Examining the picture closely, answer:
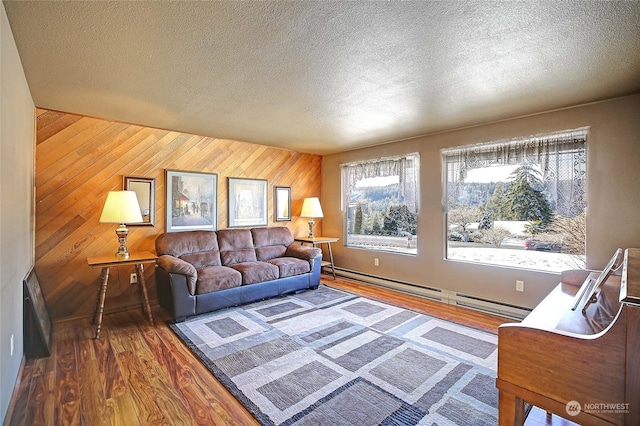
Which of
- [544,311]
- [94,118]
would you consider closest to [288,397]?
[544,311]

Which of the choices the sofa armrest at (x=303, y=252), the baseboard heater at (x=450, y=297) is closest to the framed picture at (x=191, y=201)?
the sofa armrest at (x=303, y=252)

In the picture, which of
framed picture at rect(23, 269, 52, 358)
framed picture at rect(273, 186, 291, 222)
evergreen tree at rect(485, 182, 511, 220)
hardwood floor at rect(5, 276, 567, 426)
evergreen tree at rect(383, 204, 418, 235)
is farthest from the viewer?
framed picture at rect(273, 186, 291, 222)

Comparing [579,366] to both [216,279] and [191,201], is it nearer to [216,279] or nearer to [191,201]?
[216,279]

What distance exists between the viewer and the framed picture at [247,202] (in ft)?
15.5

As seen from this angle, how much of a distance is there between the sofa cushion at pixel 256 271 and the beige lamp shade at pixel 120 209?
53.3 inches

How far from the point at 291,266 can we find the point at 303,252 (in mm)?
426

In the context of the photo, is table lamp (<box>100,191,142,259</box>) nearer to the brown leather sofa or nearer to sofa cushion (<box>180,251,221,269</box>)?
the brown leather sofa

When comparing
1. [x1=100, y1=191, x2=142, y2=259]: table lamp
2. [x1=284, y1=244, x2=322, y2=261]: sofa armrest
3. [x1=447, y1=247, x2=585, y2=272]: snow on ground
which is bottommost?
[x1=284, y1=244, x2=322, y2=261]: sofa armrest

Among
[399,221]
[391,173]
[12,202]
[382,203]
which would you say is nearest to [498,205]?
[399,221]

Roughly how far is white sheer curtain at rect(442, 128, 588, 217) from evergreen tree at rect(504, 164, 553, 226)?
0.08 meters

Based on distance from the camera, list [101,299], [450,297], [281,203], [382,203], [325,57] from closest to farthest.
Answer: [325,57] < [101,299] < [450,297] < [382,203] < [281,203]

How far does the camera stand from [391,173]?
4.84 metres

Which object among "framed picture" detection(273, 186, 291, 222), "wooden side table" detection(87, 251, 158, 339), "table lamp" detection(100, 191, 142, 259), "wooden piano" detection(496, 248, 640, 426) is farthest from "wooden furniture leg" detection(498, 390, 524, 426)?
"framed picture" detection(273, 186, 291, 222)

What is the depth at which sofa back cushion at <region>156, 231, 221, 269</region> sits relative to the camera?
3.86m
